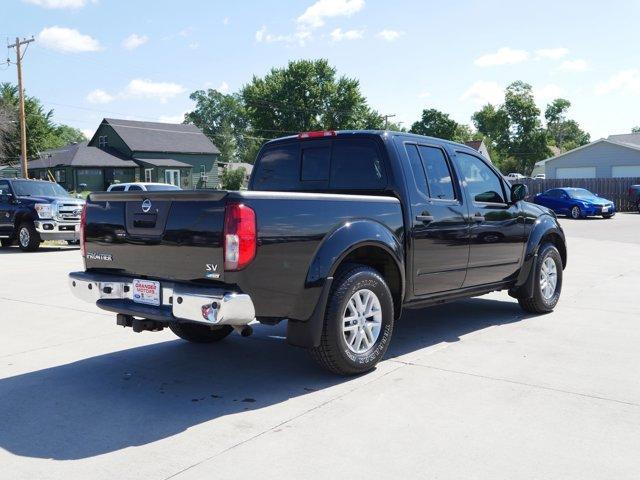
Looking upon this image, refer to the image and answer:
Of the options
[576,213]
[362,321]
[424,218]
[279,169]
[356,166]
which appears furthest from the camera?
[576,213]

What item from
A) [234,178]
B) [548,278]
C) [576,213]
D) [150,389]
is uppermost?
[234,178]

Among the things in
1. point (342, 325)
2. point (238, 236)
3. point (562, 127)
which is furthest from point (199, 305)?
point (562, 127)

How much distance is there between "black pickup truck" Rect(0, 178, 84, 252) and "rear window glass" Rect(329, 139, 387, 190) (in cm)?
1233

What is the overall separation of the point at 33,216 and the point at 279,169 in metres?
12.1

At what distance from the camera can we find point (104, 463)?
3.45 meters

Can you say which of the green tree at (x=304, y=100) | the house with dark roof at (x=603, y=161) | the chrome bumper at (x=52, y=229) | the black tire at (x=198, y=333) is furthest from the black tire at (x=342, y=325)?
the green tree at (x=304, y=100)

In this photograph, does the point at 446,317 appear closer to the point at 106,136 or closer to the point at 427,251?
the point at 427,251

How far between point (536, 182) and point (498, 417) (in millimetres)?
39025

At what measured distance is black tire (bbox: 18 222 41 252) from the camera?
16.2 m

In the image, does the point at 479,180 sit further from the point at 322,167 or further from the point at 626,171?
the point at 626,171

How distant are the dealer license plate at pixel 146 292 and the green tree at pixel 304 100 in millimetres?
65959

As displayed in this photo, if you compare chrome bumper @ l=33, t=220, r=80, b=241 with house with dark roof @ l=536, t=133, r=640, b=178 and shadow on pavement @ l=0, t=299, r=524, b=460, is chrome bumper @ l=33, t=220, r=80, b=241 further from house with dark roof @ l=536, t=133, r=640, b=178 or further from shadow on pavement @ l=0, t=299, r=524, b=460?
house with dark roof @ l=536, t=133, r=640, b=178

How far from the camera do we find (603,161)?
155 feet

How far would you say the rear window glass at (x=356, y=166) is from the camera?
5.61 metres
